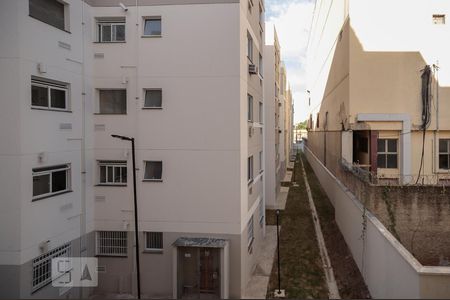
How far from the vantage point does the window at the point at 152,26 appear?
1166 cm

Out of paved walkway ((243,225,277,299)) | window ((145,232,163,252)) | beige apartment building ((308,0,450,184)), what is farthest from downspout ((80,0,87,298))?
beige apartment building ((308,0,450,184))

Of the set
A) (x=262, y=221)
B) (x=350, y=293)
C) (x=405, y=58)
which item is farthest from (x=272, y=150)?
(x=350, y=293)

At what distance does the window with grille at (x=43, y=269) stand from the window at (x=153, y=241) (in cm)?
260

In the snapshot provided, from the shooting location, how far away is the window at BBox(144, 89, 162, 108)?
11.7 m

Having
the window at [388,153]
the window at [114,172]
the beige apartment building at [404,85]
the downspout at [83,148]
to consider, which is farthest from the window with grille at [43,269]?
the window at [388,153]

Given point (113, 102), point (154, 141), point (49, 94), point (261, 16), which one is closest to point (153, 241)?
point (154, 141)

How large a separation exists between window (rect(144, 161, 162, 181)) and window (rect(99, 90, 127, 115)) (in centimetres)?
190

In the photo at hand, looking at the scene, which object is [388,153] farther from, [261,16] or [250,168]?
[261,16]

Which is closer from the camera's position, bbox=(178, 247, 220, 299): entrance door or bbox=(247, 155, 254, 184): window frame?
bbox=(178, 247, 220, 299): entrance door

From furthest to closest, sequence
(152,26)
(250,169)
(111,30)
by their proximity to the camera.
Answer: (250,169)
(111,30)
(152,26)

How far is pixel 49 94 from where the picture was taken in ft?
32.7

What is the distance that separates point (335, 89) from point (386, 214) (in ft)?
41.9

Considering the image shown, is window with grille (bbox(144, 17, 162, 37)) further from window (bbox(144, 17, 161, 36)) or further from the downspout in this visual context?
the downspout

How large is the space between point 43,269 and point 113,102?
539 centimetres
